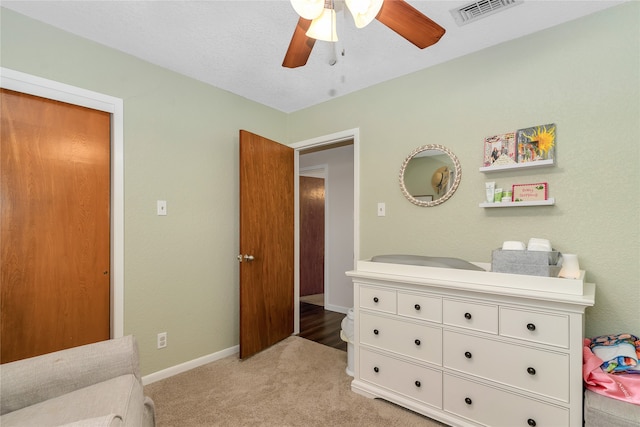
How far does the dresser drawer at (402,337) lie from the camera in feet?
5.98

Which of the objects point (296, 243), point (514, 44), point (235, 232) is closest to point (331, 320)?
point (296, 243)

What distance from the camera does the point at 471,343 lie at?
169cm

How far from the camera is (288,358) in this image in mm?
2686

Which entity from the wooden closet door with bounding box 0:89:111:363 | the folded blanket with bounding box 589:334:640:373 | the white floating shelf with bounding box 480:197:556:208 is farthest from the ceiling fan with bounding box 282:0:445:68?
the folded blanket with bounding box 589:334:640:373

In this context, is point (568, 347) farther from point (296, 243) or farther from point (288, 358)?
point (296, 243)

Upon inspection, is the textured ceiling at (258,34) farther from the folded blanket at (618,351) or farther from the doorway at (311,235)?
the doorway at (311,235)

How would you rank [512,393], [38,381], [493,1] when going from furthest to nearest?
[493,1], [512,393], [38,381]

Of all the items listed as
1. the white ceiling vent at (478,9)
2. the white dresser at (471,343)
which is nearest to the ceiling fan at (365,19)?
the white ceiling vent at (478,9)

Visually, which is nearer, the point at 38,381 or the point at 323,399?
the point at 38,381

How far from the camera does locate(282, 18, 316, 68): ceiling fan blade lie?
4.33 ft

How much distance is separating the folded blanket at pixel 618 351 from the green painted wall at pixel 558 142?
0.45 feet

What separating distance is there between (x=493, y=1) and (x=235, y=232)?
8.25 ft

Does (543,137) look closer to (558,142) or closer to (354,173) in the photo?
(558,142)

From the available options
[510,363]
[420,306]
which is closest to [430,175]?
[420,306]
